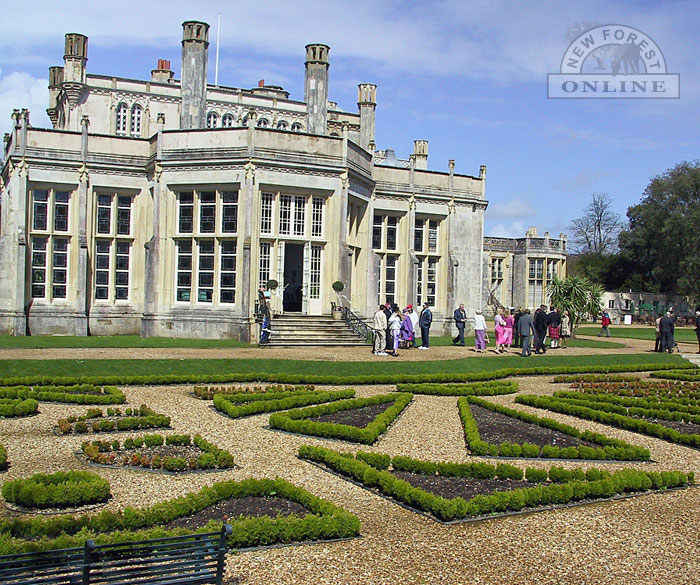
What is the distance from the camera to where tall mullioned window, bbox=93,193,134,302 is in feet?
99.6

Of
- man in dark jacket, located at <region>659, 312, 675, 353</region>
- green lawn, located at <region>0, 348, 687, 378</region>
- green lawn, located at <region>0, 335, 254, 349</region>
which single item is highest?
man in dark jacket, located at <region>659, 312, 675, 353</region>

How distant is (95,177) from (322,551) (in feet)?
85.7

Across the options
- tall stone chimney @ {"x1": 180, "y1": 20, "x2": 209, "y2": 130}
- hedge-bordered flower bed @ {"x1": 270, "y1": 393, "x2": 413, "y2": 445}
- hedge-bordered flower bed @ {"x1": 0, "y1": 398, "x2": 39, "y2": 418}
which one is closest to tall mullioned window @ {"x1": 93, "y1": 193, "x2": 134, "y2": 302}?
tall stone chimney @ {"x1": 180, "y1": 20, "x2": 209, "y2": 130}

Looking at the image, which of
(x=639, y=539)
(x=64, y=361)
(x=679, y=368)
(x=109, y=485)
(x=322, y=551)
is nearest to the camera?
(x=322, y=551)

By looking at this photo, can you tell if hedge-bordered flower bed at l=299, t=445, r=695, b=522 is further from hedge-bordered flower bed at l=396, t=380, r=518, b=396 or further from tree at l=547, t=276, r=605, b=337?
tree at l=547, t=276, r=605, b=337

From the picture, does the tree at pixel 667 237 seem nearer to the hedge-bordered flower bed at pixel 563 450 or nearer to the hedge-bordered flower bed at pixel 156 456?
the hedge-bordered flower bed at pixel 563 450

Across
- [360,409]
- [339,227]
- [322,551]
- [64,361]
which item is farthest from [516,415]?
[339,227]

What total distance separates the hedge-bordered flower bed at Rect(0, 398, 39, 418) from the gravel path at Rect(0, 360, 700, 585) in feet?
3.17

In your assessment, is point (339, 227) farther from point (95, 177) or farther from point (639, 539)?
point (639, 539)

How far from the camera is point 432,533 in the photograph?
764 centimetres

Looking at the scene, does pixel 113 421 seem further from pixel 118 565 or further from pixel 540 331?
pixel 540 331

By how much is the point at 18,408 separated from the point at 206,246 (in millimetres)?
15735

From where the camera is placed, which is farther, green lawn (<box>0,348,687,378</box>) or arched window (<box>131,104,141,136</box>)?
arched window (<box>131,104,141,136</box>)

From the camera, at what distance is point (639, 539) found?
764 cm
